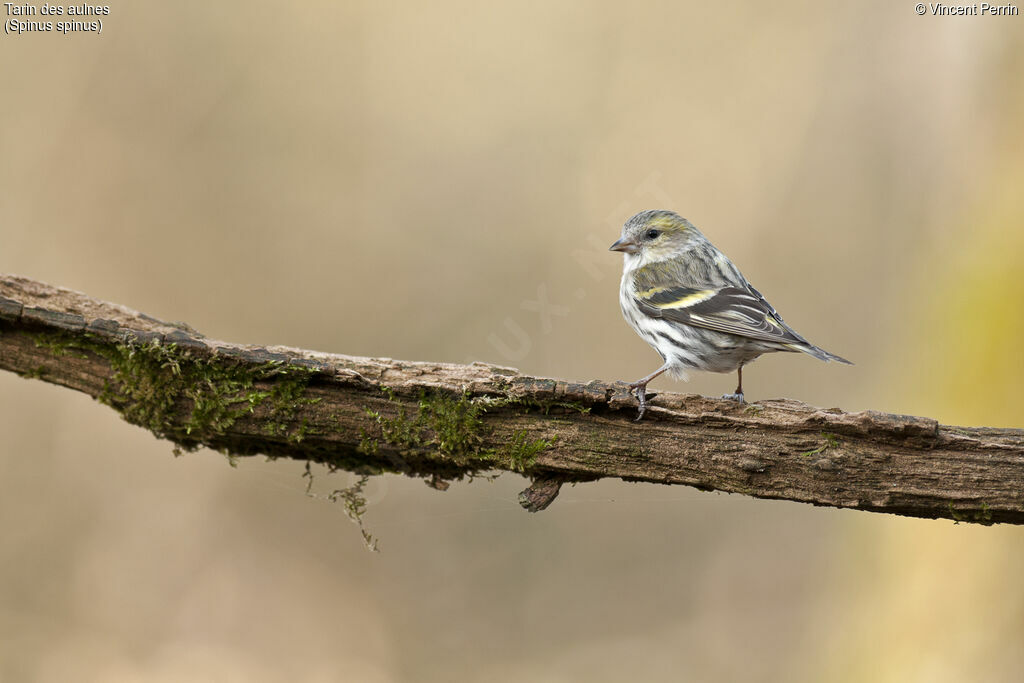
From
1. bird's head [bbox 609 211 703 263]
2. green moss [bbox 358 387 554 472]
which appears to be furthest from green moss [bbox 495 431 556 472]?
bird's head [bbox 609 211 703 263]

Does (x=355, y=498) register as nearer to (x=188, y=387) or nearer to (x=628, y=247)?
(x=188, y=387)

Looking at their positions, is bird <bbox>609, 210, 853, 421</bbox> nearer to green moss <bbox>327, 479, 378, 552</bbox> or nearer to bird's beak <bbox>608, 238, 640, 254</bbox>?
A: bird's beak <bbox>608, 238, 640, 254</bbox>

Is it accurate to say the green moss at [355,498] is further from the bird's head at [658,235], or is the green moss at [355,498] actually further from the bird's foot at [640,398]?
the bird's head at [658,235]

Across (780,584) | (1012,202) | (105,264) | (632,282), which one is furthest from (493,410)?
(105,264)

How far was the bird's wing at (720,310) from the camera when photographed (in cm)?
381

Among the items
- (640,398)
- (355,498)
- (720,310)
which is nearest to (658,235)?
(720,310)

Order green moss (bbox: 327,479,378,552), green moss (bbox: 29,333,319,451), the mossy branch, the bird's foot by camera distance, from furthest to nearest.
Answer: green moss (bbox: 327,479,378,552), green moss (bbox: 29,333,319,451), the bird's foot, the mossy branch

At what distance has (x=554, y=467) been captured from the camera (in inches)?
129

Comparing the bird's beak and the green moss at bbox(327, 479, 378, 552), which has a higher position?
the bird's beak

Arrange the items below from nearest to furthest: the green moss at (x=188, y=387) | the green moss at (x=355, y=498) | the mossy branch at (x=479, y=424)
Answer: the mossy branch at (x=479, y=424) < the green moss at (x=188, y=387) < the green moss at (x=355, y=498)

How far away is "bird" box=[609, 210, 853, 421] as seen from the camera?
3.88 meters

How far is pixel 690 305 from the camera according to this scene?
13.5ft

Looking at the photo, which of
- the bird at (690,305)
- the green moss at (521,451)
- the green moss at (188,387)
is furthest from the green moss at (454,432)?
the bird at (690,305)

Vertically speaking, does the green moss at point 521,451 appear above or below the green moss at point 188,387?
below
